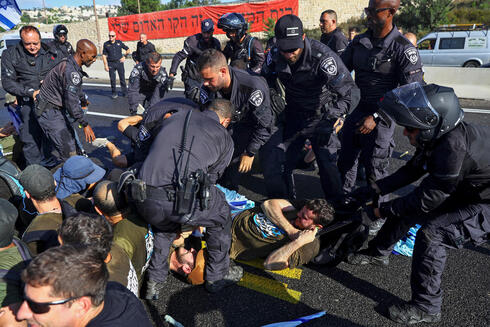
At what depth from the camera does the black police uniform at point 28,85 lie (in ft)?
15.8

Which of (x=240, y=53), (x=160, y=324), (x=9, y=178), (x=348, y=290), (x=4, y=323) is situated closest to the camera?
(x=4, y=323)

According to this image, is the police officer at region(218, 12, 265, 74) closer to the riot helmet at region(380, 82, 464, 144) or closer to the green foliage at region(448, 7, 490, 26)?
the riot helmet at region(380, 82, 464, 144)

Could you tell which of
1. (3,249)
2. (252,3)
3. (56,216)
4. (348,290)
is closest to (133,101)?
(56,216)

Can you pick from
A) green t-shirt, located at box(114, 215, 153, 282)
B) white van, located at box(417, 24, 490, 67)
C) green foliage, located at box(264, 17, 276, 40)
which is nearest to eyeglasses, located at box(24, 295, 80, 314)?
green t-shirt, located at box(114, 215, 153, 282)

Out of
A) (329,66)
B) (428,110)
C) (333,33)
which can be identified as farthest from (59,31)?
(428,110)

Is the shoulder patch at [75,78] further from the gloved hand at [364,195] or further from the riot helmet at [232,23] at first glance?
the gloved hand at [364,195]

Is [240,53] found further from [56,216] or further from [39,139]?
[56,216]

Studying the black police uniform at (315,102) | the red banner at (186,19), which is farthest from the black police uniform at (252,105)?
the red banner at (186,19)

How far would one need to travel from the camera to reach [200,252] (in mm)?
3000

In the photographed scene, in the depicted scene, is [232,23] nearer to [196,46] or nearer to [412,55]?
[196,46]

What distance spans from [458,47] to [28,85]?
43.5 ft

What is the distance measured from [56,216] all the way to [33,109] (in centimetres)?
292

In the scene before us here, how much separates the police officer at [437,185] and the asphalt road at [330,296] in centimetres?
26

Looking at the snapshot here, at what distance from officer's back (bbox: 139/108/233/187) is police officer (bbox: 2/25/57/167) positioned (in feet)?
10.4
